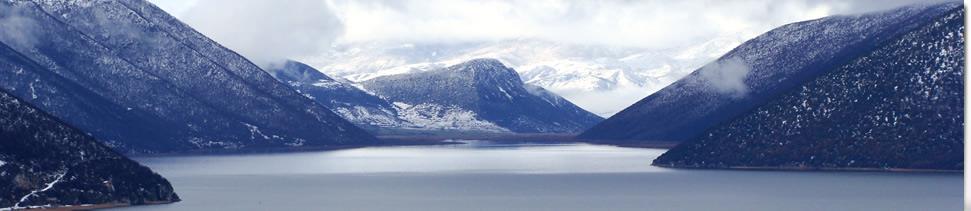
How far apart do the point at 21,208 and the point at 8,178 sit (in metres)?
6.55

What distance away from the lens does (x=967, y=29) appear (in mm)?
65688

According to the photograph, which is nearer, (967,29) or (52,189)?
(967,29)

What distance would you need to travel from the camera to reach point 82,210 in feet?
639

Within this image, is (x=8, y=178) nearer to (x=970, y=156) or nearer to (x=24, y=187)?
(x=24, y=187)

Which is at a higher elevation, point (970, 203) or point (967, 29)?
point (967, 29)

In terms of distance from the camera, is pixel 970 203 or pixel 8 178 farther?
pixel 8 178

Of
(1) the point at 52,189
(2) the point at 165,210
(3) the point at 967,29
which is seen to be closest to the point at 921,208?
(2) the point at 165,210

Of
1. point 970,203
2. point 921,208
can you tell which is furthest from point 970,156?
point 921,208

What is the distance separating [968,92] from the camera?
64.6m

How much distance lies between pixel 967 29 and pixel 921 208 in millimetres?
136288

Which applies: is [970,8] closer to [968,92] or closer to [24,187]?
[968,92]

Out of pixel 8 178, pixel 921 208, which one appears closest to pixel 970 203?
pixel 921 208

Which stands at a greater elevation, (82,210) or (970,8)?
(970,8)

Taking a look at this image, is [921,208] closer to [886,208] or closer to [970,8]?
[886,208]
